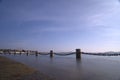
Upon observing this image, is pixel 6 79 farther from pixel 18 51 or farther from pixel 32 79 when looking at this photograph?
pixel 18 51

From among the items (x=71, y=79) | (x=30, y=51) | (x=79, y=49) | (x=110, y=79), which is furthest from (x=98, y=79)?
(x=30, y=51)

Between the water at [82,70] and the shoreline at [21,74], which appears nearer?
the shoreline at [21,74]

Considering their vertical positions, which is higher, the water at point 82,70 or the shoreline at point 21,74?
the shoreline at point 21,74

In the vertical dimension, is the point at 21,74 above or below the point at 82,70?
above

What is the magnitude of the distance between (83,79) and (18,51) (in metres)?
63.8

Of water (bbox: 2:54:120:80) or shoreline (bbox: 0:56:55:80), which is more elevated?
shoreline (bbox: 0:56:55:80)

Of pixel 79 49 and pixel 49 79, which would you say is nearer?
pixel 49 79

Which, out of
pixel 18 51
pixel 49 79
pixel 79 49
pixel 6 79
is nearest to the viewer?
pixel 6 79

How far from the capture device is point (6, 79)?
8000mm

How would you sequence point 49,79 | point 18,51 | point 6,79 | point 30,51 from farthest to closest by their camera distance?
point 18,51, point 30,51, point 49,79, point 6,79

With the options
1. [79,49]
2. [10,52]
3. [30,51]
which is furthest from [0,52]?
[79,49]

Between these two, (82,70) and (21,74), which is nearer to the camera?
(21,74)

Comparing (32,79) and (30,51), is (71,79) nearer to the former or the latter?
(32,79)

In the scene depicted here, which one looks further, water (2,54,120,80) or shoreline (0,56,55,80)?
water (2,54,120,80)
